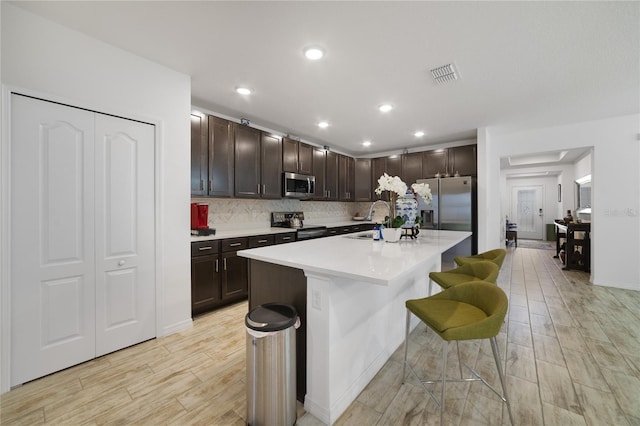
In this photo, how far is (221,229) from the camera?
381 centimetres

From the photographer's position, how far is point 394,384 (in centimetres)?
179

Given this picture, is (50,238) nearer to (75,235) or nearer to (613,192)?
(75,235)

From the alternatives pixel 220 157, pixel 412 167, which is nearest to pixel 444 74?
pixel 220 157

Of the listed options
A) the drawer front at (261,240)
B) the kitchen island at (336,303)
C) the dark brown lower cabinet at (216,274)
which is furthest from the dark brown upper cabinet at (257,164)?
the kitchen island at (336,303)

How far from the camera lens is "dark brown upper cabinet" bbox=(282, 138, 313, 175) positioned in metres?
4.34

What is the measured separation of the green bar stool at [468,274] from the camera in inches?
76.5

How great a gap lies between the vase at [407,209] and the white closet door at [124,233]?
233 cm

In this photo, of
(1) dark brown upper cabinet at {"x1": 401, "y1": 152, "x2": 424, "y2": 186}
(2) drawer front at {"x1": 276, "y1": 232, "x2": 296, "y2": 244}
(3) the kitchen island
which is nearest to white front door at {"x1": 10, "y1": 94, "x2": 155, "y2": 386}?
(3) the kitchen island

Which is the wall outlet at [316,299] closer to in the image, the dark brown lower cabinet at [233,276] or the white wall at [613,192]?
the dark brown lower cabinet at [233,276]

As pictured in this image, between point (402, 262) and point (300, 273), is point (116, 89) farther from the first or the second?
point (402, 262)

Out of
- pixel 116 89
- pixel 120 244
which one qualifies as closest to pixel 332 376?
pixel 120 244

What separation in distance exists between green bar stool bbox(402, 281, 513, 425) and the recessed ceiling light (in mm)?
2067

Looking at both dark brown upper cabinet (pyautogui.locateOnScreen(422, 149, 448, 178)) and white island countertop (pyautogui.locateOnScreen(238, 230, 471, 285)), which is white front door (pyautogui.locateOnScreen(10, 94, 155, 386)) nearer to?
white island countertop (pyautogui.locateOnScreen(238, 230, 471, 285))

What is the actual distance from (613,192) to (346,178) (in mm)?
4272
